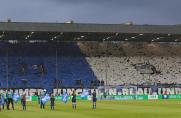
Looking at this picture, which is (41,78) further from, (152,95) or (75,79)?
(152,95)

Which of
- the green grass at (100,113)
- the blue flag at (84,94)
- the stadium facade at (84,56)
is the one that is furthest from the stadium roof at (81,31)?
the green grass at (100,113)

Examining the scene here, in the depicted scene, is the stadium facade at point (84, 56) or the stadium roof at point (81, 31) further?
the stadium facade at point (84, 56)

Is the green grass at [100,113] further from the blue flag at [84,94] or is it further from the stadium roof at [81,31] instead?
the stadium roof at [81,31]

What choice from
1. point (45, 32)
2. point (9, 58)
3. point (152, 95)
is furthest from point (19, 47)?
point (152, 95)

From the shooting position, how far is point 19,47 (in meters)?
105

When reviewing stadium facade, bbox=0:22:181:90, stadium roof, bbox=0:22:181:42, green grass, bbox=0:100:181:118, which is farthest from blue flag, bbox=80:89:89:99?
green grass, bbox=0:100:181:118

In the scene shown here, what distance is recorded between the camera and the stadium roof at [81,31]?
91625 millimetres

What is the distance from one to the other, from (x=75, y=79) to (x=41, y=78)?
644 centimetres

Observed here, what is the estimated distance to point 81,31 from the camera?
95.6 metres

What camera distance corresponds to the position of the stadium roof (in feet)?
301

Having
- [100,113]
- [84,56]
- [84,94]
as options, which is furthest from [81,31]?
[100,113]

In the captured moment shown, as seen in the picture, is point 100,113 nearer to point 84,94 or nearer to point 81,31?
point 84,94

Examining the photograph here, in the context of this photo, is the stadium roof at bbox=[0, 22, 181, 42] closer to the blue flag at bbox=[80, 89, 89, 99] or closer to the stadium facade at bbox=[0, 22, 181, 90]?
the stadium facade at bbox=[0, 22, 181, 90]

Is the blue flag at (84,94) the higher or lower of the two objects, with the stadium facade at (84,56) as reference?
lower
